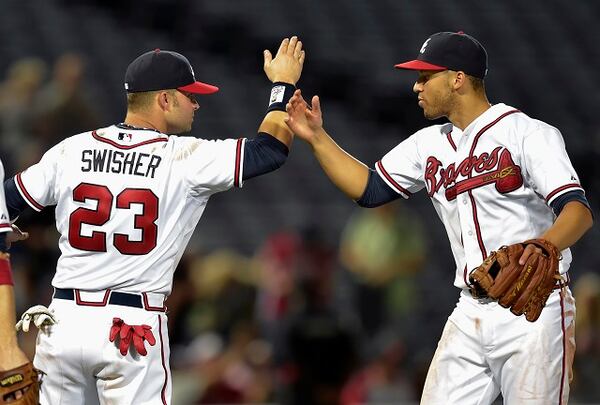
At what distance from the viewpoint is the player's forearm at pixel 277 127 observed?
5031 mm

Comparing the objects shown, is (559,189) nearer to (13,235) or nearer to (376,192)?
(376,192)

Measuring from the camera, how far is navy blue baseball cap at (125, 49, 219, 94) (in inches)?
196

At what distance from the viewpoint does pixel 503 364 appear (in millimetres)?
4930

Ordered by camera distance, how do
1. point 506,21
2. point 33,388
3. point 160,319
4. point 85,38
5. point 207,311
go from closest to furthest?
1. point 33,388
2. point 160,319
3. point 207,311
4. point 85,38
5. point 506,21

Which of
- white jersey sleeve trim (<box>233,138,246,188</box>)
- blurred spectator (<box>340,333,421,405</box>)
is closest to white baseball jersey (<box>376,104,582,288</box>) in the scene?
white jersey sleeve trim (<box>233,138,246,188</box>)

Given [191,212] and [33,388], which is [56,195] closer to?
[191,212]

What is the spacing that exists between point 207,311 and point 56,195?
4.27 m

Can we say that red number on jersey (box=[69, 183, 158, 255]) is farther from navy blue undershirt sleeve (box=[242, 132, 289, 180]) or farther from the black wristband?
the black wristband

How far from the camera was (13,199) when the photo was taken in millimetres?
4973

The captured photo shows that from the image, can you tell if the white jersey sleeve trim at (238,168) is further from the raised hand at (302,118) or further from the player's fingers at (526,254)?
the player's fingers at (526,254)

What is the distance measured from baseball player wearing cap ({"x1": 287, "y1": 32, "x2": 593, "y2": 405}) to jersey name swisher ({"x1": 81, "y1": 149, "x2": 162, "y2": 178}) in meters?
0.73

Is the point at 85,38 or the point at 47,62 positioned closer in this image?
the point at 47,62

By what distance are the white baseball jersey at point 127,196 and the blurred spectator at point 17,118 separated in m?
4.75

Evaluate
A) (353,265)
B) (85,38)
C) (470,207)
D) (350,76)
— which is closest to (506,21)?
(350,76)
